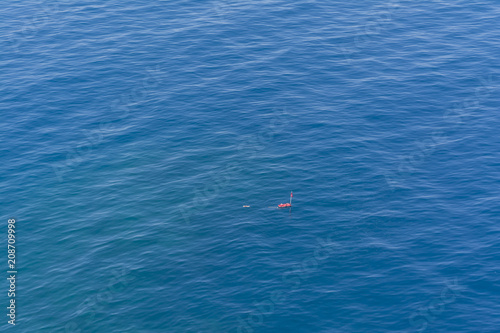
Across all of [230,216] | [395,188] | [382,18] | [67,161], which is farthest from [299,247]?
[382,18]

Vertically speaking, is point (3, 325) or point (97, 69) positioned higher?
point (97, 69)

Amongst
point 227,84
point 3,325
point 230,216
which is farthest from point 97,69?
point 3,325

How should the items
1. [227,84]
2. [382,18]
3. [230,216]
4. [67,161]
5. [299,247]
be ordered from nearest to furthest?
[299,247]
[230,216]
[67,161]
[227,84]
[382,18]

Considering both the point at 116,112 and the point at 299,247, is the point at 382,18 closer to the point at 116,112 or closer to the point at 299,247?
the point at 116,112

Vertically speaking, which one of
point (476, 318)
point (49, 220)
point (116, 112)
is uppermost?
point (116, 112)

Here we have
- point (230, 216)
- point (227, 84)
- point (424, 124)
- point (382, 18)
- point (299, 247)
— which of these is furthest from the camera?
point (382, 18)

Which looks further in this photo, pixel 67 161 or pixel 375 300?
pixel 67 161

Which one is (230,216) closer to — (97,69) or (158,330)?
(158,330)
